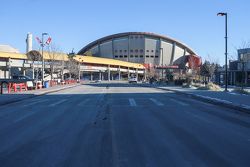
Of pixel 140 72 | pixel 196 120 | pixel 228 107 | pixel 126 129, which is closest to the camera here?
pixel 126 129

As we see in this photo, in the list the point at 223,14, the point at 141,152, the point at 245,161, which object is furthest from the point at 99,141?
the point at 223,14

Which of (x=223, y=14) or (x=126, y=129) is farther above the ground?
(x=223, y=14)

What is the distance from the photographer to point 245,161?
922 cm

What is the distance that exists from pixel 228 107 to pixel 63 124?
482 inches

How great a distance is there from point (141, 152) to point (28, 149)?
263 centimetres

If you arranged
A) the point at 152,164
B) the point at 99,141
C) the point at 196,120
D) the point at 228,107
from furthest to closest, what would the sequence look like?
the point at 228,107 → the point at 196,120 → the point at 99,141 → the point at 152,164

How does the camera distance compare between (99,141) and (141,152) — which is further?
(99,141)

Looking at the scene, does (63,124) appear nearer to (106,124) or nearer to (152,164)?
(106,124)

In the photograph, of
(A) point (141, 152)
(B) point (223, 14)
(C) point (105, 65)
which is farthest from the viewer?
(C) point (105, 65)

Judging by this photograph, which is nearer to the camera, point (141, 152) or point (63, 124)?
point (141, 152)

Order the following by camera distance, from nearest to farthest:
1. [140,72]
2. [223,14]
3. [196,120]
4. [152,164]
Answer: [152,164]
[196,120]
[223,14]
[140,72]

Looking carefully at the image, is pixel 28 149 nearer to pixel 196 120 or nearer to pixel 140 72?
pixel 196 120

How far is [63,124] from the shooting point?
16047 millimetres

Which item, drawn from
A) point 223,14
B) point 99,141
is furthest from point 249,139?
point 223,14
